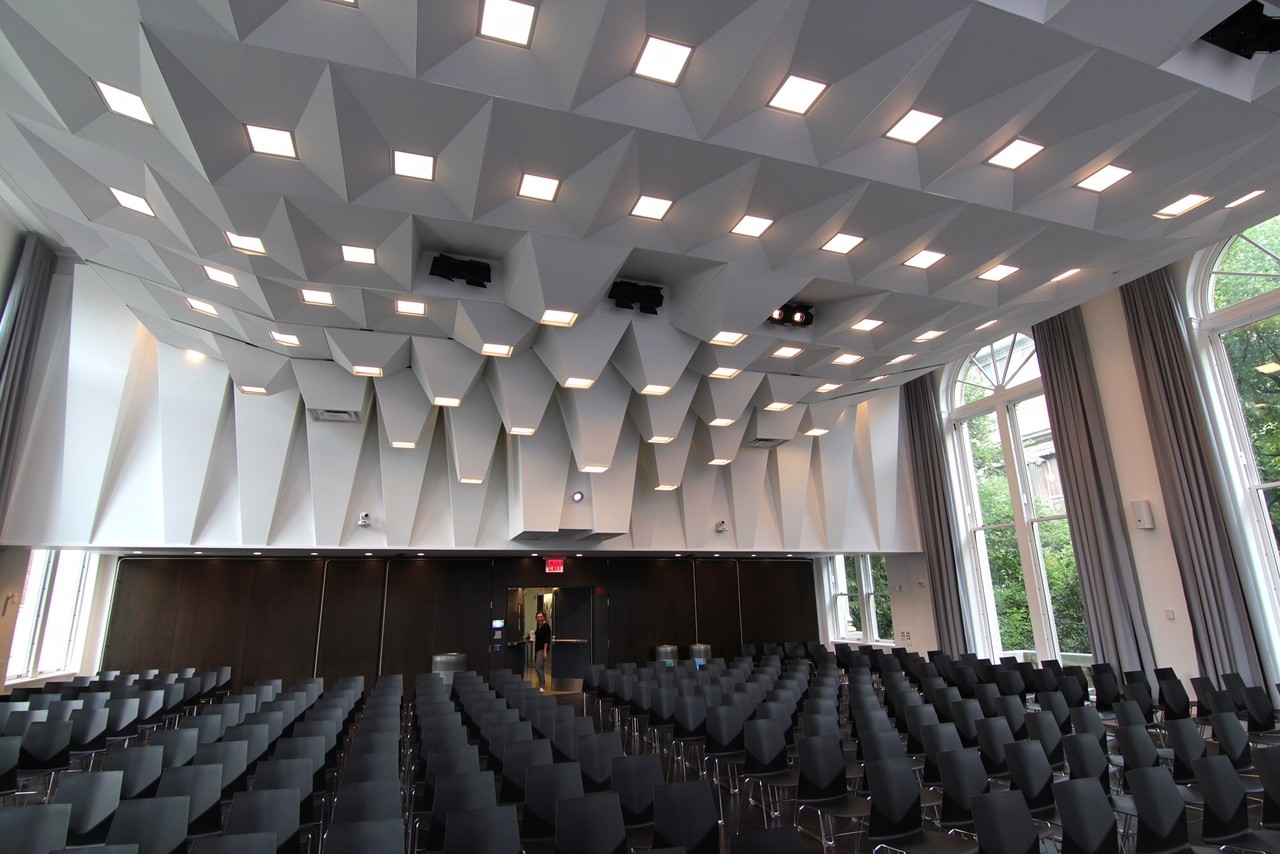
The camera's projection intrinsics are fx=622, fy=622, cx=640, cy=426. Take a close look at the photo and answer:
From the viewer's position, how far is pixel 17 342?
10.1 metres

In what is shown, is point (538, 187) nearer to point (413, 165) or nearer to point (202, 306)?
point (413, 165)

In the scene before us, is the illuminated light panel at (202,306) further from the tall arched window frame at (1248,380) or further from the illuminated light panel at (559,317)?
the tall arched window frame at (1248,380)

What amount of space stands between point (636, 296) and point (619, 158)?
3140mm

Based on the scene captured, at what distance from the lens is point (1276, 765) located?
4426 mm

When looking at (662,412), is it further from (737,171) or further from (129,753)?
(129,753)

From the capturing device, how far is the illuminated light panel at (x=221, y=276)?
7.54 metres

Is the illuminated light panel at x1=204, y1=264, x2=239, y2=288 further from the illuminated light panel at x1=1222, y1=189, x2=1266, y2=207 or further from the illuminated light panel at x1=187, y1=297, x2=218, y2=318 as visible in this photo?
the illuminated light panel at x1=1222, y1=189, x2=1266, y2=207

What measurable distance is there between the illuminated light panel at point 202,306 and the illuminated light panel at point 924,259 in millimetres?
9234

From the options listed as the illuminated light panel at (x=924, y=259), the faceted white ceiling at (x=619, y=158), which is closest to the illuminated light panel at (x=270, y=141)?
the faceted white ceiling at (x=619, y=158)

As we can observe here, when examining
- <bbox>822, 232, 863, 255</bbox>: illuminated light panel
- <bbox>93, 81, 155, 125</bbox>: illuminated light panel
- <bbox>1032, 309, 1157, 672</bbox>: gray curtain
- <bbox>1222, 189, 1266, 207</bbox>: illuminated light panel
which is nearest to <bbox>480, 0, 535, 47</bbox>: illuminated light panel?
<bbox>93, 81, 155, 125</bbox>: illuminated light panel

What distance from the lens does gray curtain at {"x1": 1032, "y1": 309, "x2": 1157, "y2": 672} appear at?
10680 millimetres

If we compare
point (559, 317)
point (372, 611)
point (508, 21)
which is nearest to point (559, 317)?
point (559, 317)

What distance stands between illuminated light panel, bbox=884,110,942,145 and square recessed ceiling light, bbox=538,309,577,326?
3849 millimetres

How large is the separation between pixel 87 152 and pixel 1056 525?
51.7 ft
